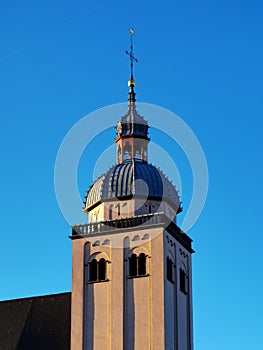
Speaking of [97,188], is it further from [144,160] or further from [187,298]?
[187,298]

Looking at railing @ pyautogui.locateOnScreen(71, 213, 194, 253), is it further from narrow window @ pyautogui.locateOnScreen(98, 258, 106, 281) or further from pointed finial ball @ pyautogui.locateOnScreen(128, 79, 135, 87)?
pointed finial ball @ pyautogui.locateOnScreen(128, 79, 135, 87)

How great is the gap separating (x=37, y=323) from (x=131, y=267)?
8.54 m

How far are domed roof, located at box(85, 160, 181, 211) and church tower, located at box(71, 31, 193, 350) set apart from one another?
76 millimetres

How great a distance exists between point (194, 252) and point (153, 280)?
8.65 meters

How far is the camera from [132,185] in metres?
71.7

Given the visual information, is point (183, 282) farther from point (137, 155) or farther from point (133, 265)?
point (137, 155)

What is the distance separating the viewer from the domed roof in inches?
2820

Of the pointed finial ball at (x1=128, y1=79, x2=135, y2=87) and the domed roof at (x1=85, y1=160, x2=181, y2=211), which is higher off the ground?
the pointed finial ball at (x1=128, y1=79, x2=135, y2=87)

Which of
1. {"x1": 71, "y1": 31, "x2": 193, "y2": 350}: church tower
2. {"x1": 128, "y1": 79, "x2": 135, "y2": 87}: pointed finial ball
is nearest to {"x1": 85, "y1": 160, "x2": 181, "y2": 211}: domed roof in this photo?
{"x1": 71, "y1": 31, "x2": 193, "y2": 350}: church tower

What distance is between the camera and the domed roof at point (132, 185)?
71625 mm

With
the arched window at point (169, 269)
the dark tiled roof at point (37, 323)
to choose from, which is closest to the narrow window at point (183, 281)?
the arched window at point (169, 269)

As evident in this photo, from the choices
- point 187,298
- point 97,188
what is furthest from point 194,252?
point 97,188

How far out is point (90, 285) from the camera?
68938 millimetres

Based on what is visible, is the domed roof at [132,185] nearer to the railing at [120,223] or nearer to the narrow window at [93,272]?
the railing at [120,223]
